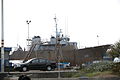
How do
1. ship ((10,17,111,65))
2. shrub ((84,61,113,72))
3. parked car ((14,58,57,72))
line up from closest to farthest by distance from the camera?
1. shrub ((84,61,113,72))
2. parked car ((14,58,57,72))
3. ship ((10,17,111,65))

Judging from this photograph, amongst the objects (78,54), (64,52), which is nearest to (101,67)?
(78,54)

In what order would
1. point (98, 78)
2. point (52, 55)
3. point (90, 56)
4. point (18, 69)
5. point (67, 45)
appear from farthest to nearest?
point (67, 45), point (52, 55), point (90, 56), point (18, 69), point (98, 78)

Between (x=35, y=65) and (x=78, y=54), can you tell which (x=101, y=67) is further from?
(x=78, y=54)

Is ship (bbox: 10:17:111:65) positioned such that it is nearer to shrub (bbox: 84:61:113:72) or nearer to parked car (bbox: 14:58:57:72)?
parked car (bbox: 14:58:57:72)

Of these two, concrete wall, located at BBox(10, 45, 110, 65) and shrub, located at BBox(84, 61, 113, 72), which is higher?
concrete wall, located at BBox(10, 45, 110, 65)

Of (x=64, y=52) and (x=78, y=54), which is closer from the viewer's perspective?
(x=78, y=54)

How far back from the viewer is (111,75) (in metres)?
20.9

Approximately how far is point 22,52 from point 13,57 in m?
1.92

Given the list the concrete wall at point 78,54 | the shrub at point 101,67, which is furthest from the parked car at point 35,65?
the concrete wall at point 78,54

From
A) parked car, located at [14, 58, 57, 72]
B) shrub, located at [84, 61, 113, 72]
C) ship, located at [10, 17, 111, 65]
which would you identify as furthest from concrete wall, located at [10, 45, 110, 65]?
shrub, located at [84, 61, 113, 72]

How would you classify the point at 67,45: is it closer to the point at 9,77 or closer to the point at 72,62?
the point at 72,62

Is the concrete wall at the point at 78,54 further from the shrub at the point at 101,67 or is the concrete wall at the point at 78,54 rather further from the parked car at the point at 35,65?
the shrub at the point at 101,67

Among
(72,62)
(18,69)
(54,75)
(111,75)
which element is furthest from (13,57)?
(111,75)

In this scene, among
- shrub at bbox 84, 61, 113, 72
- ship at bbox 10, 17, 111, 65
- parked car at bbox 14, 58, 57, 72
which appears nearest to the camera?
shrub at bbox 84, 61, 113, 72
